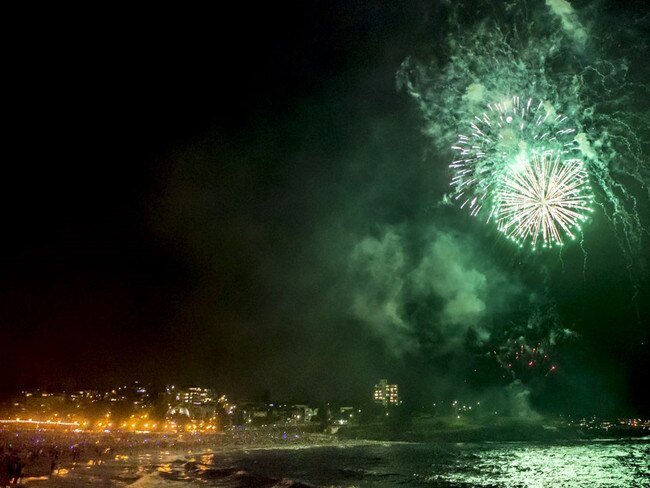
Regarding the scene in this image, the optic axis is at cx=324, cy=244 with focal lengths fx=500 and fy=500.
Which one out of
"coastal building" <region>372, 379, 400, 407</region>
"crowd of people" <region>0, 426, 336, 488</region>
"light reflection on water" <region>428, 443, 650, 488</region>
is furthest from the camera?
"coastal building" <region>372, 379, 400, 407</region>

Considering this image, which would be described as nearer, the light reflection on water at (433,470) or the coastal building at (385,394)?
the light reflection on water at (433,470)

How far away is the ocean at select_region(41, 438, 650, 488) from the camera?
2994 cm

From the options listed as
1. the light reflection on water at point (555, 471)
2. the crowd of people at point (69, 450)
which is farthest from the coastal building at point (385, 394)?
the light reflection on water at point (555, 471)

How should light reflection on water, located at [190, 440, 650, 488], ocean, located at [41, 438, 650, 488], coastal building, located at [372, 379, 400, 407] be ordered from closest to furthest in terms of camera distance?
ocean, located at [41, 438, 650, 488] < light reflection on water, located at [190, 440, 650, 488] < coastal building, located at [372, 379, 400, 407]

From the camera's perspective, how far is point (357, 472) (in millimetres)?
39469

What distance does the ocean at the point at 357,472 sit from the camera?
98.2 ft

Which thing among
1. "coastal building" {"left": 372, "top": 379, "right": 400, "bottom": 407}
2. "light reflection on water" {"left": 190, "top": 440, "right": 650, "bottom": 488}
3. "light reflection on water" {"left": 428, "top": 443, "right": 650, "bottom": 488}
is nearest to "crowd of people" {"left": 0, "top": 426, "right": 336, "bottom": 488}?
"light reflection on water" {"left": 190, "top": 440, "right": 650, "bottom": 488}

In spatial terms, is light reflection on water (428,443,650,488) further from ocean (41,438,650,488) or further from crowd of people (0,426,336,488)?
crowd of people (0,426,336,488)

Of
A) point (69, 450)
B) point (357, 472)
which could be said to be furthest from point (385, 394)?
point (69, 450)

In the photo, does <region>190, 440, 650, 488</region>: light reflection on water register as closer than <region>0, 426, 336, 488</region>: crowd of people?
No

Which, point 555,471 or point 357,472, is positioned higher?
point 357,472

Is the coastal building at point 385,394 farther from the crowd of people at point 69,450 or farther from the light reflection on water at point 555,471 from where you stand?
the light reflection on water at point 555,471

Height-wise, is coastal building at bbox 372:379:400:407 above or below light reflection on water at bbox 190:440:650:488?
→ above

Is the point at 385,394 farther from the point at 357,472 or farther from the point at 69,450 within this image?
the point at 69,450
